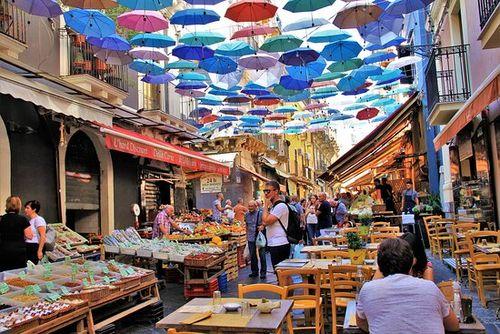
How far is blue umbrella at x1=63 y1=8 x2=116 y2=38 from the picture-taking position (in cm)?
1080

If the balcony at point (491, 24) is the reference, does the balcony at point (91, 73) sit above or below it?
above

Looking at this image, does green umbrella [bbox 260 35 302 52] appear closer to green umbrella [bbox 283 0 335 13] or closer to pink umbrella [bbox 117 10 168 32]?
green umbrella [bbox 283 0 335 13]

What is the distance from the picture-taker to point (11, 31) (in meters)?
10.6

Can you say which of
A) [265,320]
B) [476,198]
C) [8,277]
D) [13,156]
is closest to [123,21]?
[13,156]

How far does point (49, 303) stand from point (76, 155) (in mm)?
8058

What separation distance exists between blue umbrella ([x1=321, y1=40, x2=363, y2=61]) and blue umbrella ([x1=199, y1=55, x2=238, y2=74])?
2.68 metres

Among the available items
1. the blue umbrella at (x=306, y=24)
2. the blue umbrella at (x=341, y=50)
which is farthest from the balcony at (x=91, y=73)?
the blue umbrella at (x=341, y=50)

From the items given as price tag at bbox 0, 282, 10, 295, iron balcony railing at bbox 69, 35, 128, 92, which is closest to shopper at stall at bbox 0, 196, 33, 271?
price tag at bbox 0, 282, 10, 295

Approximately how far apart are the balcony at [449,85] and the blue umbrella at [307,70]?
3.13 m

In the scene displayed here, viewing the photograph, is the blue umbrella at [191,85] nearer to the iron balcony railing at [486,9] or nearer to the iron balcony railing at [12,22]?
the iron balcony railing at [12,22]

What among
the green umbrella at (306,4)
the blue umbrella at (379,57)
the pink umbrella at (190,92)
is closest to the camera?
the green umbrella at (306,4)

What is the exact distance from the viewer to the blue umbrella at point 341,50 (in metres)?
13.6

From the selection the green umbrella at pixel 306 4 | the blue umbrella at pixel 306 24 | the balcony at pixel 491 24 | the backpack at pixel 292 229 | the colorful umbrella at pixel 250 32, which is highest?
the blue umbrella at pixel 306 24

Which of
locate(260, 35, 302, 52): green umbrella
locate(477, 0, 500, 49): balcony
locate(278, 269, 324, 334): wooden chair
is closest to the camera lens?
locate(278, 269, 324, 334): wooden chair
